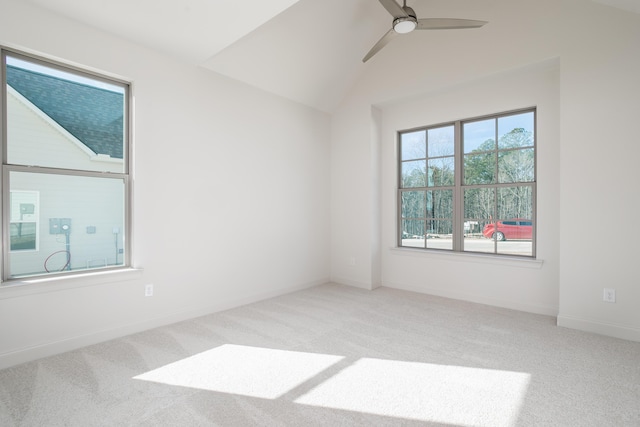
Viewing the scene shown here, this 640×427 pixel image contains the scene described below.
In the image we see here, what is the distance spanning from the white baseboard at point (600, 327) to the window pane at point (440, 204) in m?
1.78

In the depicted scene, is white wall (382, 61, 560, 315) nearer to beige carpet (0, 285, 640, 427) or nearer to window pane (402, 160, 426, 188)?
window pane (402, 160, 426, 188)

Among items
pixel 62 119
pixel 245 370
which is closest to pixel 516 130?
pixel 245 370

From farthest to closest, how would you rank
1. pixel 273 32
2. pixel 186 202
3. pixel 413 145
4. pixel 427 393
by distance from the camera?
pixel 413 145 < pixel 273 32 < pixel 186 202 < pixel 427 393

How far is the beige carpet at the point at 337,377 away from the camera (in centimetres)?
188

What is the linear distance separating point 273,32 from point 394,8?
1.49 m

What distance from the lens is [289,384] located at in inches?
87.1

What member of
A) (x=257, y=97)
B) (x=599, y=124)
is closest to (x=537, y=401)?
(x=599, y=124)

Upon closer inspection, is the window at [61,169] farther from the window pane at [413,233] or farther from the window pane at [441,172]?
the window pane at [441,172]

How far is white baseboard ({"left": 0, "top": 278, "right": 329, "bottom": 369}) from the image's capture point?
2.50 m

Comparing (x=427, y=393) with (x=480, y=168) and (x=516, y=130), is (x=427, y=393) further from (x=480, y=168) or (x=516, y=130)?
(x=516, y=130)

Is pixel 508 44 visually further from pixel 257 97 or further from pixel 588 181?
pixel 257 97

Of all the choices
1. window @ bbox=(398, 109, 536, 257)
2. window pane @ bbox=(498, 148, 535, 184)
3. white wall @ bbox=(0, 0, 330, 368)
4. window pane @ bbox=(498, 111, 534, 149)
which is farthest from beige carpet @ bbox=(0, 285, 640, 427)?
window pane @ bbox=(498, 111, 534, 149)

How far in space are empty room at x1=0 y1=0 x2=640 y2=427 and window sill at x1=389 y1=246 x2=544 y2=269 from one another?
0.03 metres

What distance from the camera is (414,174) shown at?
4.86 metres
